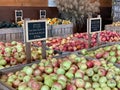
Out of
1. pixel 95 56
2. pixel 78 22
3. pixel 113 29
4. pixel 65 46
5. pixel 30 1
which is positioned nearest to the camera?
pixel 95 56

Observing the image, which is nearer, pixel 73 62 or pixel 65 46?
pixel 73 62

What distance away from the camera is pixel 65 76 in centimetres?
166

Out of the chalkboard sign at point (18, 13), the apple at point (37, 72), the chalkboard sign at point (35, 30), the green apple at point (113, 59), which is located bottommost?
the apple at point (37, 72)

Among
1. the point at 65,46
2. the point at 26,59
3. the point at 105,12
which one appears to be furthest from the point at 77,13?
the point at 26,59

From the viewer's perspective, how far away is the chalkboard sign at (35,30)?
1756 mm

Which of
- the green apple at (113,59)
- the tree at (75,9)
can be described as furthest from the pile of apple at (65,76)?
the tree at (75,9)

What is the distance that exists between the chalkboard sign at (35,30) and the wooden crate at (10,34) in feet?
7.70

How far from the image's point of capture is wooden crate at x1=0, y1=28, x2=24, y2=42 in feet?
13.3

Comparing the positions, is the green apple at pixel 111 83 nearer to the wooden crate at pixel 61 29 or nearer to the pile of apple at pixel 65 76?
the pile of apple at pixel 65 76

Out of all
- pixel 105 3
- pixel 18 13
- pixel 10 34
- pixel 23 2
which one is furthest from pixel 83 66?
pixel 105 3

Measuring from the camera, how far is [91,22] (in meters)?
2.46

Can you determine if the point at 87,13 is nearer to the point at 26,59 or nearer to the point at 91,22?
the point at 91,22

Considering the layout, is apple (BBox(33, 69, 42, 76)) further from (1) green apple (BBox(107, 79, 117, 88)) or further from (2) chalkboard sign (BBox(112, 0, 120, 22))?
(2) chalkboard sign (BBox(112, 0, 120, 22))

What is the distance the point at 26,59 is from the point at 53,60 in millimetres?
256
